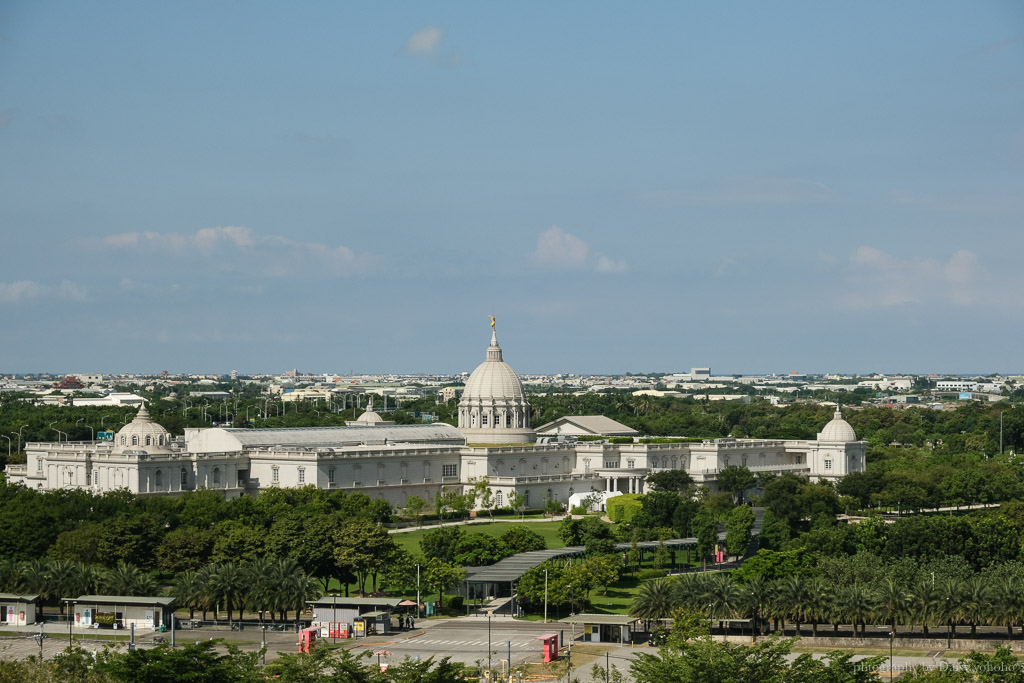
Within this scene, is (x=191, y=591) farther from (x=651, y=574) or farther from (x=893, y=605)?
(x=893, y=605)

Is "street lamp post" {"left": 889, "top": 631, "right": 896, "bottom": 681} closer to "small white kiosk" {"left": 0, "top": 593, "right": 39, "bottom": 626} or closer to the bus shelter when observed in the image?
the bus shelter

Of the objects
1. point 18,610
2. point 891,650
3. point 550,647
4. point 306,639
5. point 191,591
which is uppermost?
point 191,591

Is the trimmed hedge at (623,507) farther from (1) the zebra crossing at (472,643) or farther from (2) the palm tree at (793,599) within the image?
(1) the zebra crossing at (472,643)

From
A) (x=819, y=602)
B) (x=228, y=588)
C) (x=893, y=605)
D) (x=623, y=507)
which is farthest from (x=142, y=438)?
(x=893, y=605)

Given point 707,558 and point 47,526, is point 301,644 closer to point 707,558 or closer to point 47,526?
point 47,526

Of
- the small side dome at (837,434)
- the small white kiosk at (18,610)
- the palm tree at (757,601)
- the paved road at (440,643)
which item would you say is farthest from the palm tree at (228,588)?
the small side dome at (837,434)

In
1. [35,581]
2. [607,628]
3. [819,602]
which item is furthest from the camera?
[35,581]
